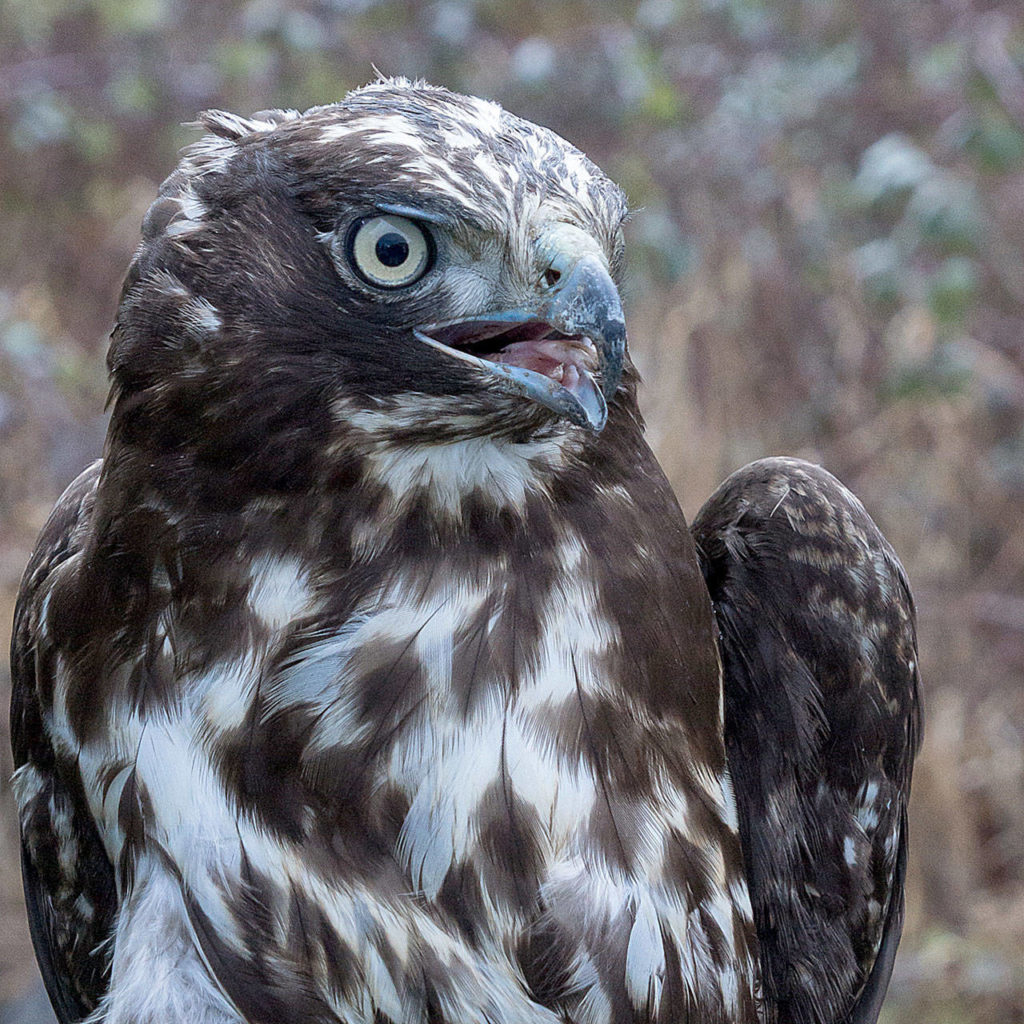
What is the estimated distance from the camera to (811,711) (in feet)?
8.47

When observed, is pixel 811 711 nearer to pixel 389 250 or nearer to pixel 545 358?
pixel 545 358

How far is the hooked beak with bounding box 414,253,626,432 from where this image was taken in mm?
1835

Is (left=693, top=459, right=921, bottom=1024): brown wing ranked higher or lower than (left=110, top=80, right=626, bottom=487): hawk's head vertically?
lower

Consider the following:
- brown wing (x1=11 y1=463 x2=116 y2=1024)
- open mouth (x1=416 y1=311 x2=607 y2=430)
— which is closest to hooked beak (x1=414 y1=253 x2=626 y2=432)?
open mouth (x1=416 y1=311 x2=607 y2=430)

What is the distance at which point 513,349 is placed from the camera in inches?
77.1

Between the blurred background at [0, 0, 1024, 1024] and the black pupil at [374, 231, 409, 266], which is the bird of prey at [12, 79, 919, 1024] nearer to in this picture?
the black pupil at [374, 231, 409, 266]

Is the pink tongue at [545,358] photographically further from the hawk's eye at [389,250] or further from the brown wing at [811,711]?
the brown wing at [811,711]

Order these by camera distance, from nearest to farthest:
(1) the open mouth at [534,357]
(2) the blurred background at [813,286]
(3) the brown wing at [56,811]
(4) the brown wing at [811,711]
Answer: (1) the open mouth at [534,357]
(3) the brown wing at [56,811]
(4) the brown wing at [811,711]
(2) the blurred background at [813,286]

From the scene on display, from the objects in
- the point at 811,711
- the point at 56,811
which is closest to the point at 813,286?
the point at 811,711

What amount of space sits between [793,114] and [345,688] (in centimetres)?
467

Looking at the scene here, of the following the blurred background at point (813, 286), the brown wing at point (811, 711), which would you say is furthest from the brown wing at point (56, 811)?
the blurred background at point (813, 286)

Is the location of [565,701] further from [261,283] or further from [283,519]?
[261,283]

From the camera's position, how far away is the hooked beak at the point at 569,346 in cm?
183

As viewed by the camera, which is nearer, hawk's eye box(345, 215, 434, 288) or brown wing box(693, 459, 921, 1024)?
hawk's eye box(345, 215, 434, 288)
